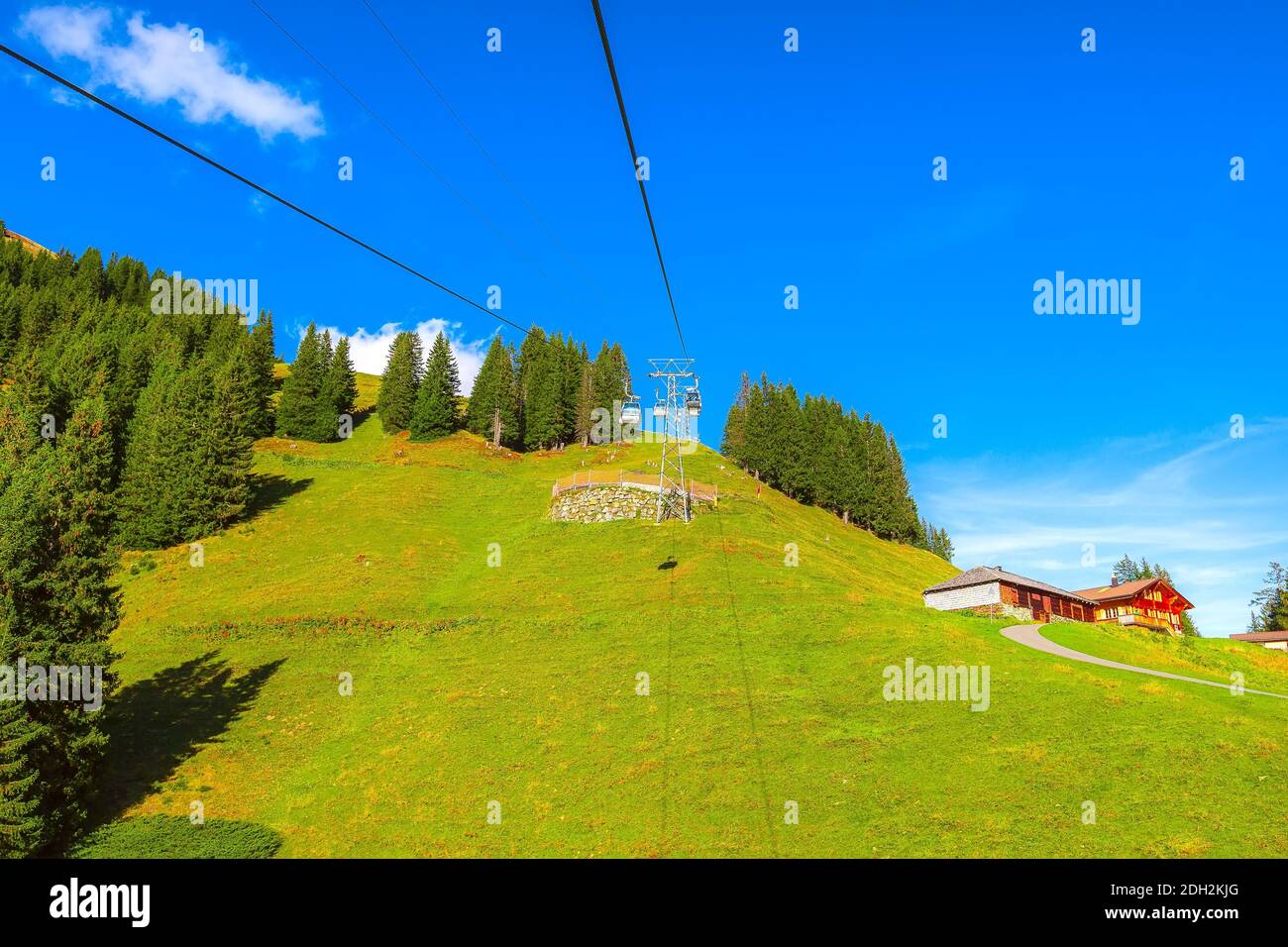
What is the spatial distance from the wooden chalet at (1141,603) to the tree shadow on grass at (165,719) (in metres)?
65.8

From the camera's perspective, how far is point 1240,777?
2006 cm

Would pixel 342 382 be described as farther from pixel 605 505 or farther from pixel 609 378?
pixel 605 505

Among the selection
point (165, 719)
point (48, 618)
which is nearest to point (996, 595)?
point (165, 719)

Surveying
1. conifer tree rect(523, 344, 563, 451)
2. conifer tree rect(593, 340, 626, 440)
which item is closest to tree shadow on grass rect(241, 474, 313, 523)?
conifer tree rect(523, 344, 563, 451)

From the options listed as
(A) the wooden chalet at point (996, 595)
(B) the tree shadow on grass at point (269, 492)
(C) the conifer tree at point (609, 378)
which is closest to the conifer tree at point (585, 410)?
(C) the conifer tree at point (609, 378)

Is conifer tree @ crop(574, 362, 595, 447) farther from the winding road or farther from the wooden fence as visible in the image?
the winding road

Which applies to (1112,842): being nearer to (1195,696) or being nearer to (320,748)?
(1195,696)

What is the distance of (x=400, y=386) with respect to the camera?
102 m

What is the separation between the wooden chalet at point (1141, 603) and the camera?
59938 millimetres

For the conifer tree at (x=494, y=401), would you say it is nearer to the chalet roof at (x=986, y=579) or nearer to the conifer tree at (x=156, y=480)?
the conifer tree at (x=156, y=480)

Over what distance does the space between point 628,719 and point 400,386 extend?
276ft

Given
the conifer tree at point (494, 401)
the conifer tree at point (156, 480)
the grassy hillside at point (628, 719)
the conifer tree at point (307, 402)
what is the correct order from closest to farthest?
the grassy hillside at point (628, 719) < the conifer tree at point (156, 480) < the conifer tree at point (307, 402) < the conifer tree at point (494, 401)

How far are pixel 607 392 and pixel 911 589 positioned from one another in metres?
60.3
